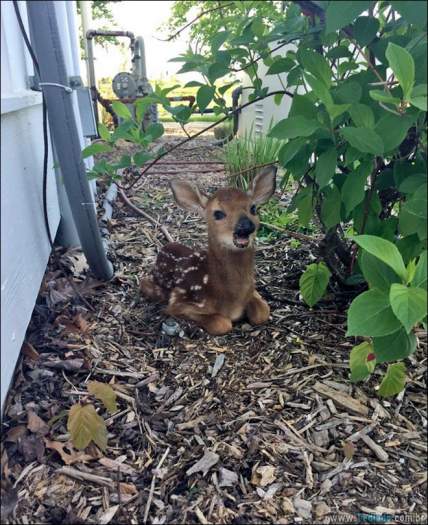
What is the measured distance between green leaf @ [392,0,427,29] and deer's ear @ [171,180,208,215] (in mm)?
1548

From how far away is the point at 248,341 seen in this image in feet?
8.59

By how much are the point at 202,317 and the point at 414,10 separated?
68.5 inches

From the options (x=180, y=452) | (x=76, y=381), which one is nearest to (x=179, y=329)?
(x=76, y=381)

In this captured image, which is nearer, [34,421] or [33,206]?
[34,421]

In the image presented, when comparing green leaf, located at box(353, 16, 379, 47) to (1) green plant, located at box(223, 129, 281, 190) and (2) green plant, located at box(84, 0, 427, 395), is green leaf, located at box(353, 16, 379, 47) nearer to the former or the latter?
(2) green plant, located at box(84, 0, 427, 395)

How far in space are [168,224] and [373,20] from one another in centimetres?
281

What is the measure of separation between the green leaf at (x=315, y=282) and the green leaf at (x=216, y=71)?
1.06m

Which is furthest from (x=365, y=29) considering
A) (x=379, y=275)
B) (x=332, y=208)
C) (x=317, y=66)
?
(x=379, y=275)

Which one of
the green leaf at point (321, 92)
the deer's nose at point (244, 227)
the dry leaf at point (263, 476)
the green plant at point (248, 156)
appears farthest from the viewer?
the green plant at point (248, 156)

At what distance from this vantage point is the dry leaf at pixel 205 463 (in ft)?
6.02

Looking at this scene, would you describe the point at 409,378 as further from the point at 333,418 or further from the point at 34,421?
the point at 34,421

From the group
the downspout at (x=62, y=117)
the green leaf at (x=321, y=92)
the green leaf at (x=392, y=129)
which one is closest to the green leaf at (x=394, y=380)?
the green leaf at (x=392, y=129)

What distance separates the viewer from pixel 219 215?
2621 mm

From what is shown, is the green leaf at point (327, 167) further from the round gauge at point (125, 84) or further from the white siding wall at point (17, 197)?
the round gauge at point (125, 84)
